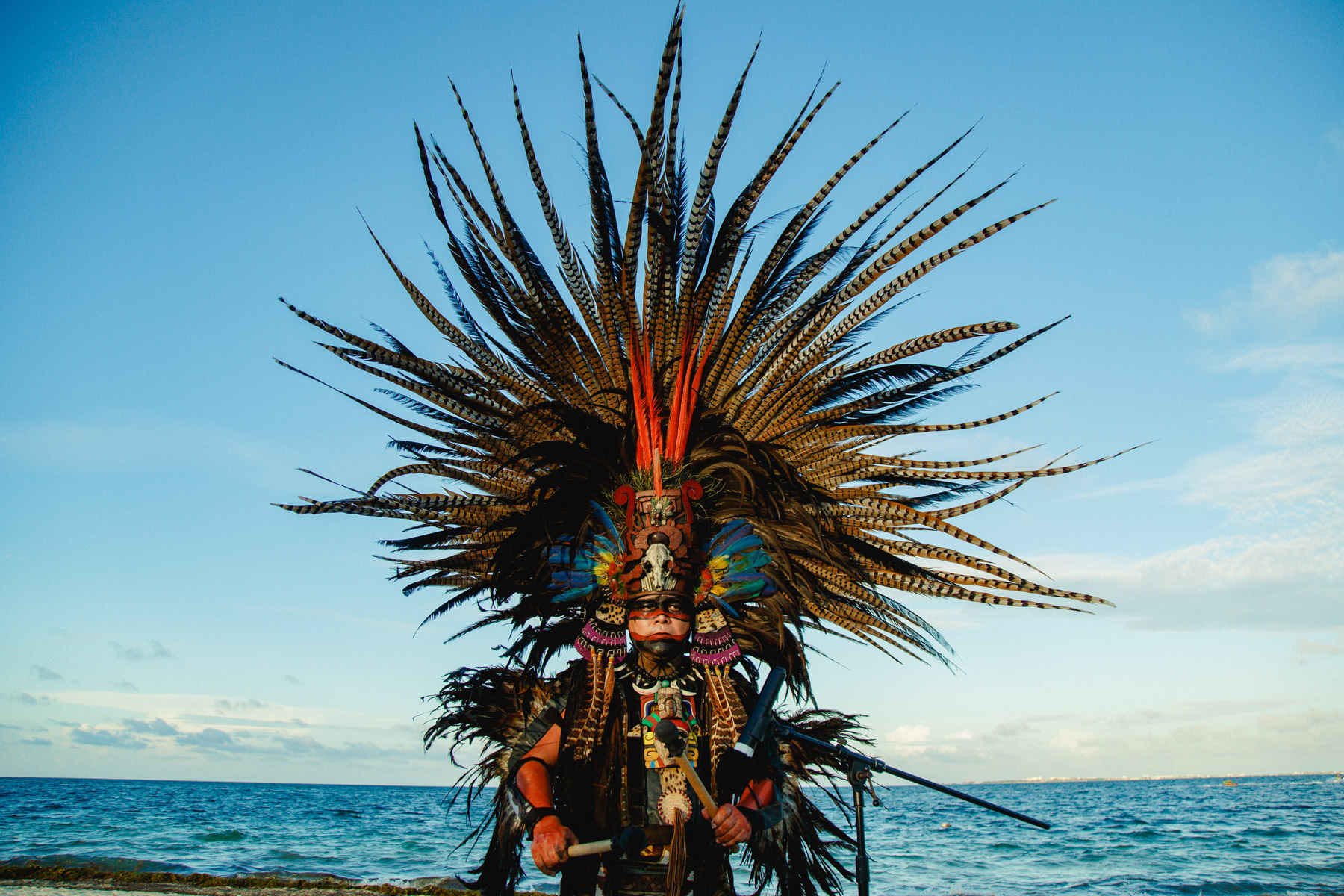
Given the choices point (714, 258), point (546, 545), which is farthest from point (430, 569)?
point (714, 258)

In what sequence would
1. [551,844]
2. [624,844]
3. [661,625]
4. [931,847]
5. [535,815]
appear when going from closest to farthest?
[624,844] < [551,844] < [535,815] < [661,625] < [931,847]

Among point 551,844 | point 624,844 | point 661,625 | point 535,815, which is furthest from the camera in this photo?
point 661,625

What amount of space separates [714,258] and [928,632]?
87.9 inches

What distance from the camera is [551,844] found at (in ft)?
11.5

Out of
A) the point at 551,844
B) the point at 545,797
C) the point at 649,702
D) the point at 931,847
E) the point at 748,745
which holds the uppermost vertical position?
the point at 649,702

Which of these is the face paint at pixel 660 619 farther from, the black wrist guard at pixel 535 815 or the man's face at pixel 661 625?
the black wrist guard at pixel 535 815

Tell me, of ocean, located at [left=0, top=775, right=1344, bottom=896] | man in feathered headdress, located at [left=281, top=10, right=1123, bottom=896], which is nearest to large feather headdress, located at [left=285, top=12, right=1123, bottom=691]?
man in feathered headdress, located at [left=281, top=10, right=1123, bottom=896]

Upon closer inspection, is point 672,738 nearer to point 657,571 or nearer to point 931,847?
point 657,571

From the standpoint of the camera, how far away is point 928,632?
4.52 metres

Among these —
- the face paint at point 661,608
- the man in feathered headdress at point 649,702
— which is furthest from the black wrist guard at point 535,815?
the face paint at point 661,608

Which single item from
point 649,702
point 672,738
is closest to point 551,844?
point 672,738

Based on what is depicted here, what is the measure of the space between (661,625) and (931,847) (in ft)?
74.4

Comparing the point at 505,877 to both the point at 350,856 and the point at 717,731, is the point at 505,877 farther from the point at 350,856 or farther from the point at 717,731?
the point at 350,856

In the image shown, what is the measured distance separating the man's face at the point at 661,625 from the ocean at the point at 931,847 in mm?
3361
